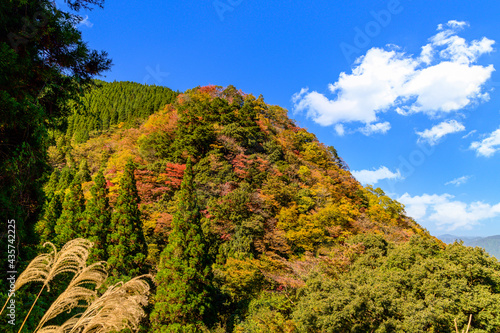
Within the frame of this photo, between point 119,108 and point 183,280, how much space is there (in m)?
49.8

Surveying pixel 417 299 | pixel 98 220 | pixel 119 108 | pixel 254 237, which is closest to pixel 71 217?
pixel 98 220

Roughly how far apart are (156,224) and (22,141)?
15.4 metres

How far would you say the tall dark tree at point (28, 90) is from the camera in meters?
3.91

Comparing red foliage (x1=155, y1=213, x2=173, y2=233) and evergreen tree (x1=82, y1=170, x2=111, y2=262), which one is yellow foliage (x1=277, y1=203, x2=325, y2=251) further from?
evergreen tree (x1=82, y1=170, x2=111, y2=262)

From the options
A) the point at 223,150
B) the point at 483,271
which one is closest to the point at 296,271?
the point at 483,271

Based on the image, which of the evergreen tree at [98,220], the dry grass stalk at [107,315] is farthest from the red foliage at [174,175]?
the dry grass stalk at [107,315]

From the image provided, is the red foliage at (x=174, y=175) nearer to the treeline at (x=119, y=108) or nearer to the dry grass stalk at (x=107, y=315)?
the dry grass stalk at (x=107, y=315)

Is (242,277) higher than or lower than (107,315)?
lower

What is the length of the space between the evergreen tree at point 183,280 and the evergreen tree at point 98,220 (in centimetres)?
326

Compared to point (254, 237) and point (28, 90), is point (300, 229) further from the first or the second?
point (28, 90)

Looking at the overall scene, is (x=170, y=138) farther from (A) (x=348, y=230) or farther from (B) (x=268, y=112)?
(A) (x=348, y=230)

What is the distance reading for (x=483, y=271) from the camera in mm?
9078

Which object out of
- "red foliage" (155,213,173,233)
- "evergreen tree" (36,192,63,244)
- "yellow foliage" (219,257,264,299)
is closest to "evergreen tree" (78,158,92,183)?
"evergreen tree" (36,192,63,244)

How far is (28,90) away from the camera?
4438mm
